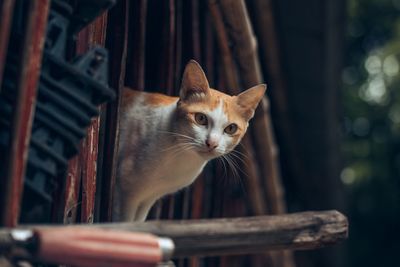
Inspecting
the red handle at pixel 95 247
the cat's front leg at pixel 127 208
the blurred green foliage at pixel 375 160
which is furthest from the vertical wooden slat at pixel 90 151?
the blurred green foliage at pixel 375 160

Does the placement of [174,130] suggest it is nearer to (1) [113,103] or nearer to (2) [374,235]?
(1) [113,103]

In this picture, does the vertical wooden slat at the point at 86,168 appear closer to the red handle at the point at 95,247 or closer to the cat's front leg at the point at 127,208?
the cat's front leg at the point at 127,208

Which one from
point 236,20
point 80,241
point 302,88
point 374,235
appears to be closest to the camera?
point 80,241

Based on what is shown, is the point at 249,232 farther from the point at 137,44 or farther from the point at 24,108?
the point at 137,44

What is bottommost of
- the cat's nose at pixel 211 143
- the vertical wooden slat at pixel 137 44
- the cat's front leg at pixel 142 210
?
the cat's front leg at pixel 142 210

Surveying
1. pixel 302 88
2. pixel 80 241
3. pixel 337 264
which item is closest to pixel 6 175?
pixel 80 241

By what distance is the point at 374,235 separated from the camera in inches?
385

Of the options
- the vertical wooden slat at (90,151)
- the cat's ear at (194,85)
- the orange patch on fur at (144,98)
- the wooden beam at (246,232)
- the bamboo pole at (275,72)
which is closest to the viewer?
the wooden beam at (246,232)

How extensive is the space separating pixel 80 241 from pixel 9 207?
0.66ft

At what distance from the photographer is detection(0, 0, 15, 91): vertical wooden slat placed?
2.33m

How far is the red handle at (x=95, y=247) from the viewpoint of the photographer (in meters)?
2.15

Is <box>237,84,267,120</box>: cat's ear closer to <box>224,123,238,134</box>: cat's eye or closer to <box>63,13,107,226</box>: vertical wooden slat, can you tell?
<box>224,123,238,134</box>: cat's eye

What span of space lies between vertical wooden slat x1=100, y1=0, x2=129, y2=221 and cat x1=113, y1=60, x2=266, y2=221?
0.27 m

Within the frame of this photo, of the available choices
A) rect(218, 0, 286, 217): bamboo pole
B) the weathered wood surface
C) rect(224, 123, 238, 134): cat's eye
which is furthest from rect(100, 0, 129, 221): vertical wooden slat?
rect(218, 0, 286, 217): bamboo pole
